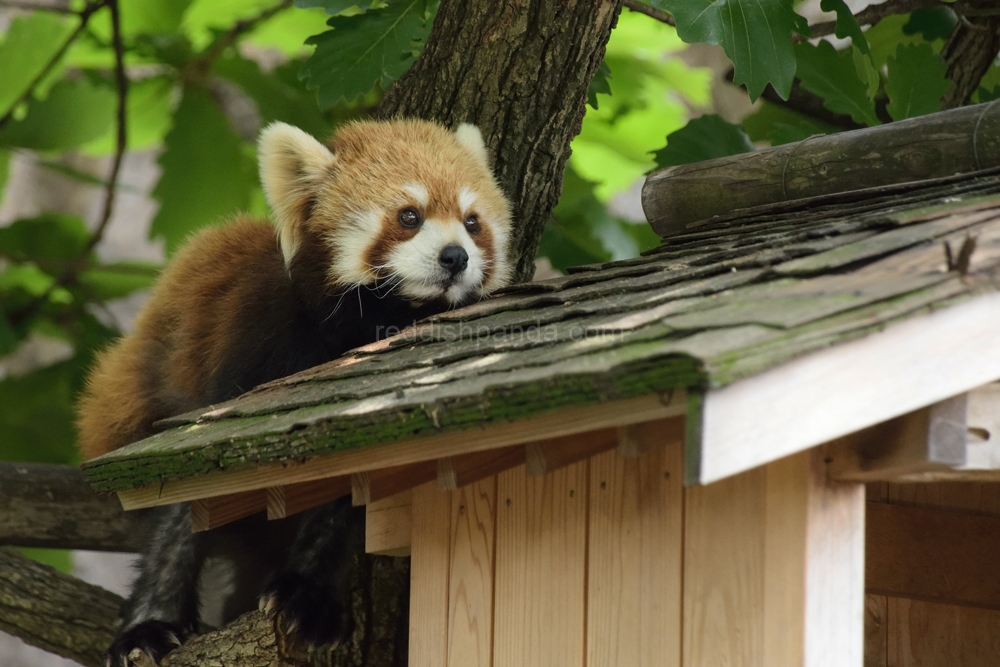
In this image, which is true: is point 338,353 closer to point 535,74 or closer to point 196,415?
point 196,415

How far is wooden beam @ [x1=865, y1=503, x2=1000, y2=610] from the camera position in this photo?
328 cm

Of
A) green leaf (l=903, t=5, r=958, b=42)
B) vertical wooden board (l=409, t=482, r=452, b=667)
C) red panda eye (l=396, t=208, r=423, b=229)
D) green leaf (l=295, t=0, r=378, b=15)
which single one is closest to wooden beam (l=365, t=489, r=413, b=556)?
vertical wooden board (l=409, t=482, r=452, b=667)

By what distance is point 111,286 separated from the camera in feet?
18.9

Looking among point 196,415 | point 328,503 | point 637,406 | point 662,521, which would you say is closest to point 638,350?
point 637,406

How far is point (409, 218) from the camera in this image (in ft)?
12.0

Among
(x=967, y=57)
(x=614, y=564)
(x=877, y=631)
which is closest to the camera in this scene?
(x=614, y=564)

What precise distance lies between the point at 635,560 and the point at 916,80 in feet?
7.98

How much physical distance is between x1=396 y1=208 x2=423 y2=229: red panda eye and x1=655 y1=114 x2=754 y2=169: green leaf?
1076 mm

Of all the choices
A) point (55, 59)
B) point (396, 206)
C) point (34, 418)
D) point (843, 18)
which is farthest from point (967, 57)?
point (34, 418)

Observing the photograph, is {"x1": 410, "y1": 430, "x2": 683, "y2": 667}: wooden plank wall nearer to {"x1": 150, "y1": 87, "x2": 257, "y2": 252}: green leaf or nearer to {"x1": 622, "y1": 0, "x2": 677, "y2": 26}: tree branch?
{"x1": 622, "y1": 0, "x2": 677, "y2": 26}: tree branch

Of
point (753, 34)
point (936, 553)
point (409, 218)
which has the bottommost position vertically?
point (936, 553)

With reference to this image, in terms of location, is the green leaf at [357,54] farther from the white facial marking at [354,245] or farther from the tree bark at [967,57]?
the tree bark at [967,57]

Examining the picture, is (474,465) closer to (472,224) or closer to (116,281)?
(472,224)

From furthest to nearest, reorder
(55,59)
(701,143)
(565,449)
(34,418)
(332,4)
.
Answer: (34,418) < (55,59) < (701,143) < (332,4) < (565,449)
